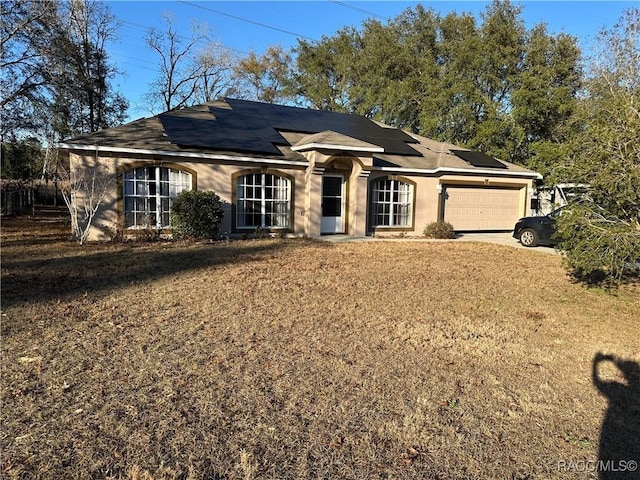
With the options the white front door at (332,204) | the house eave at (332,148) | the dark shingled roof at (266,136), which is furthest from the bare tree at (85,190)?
the white front door at (332,204)

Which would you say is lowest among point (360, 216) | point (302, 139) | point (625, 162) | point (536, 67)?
point (360, 216)

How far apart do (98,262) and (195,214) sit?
152 inches

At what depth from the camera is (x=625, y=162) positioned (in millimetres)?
6301

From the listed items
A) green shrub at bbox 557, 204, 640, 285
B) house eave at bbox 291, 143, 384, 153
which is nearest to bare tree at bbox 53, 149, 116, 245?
house eave at bbox 291, 143, 384, 153

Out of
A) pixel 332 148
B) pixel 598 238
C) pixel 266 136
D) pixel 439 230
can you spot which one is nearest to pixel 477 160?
pixel 439 230

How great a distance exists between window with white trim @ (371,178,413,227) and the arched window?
7.25 m

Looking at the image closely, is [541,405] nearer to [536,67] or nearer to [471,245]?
[471,245]

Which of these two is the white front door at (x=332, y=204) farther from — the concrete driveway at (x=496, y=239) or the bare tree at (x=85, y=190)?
the bare tree at (x=85, y=190)

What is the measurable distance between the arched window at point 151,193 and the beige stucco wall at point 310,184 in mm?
251

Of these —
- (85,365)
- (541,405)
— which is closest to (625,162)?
(541,405)

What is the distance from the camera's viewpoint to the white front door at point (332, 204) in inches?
647

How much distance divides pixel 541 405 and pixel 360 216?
498 inches

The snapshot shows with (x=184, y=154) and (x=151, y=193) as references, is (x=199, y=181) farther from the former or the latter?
(x=151, y=193)

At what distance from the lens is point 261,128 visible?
17328 mm
